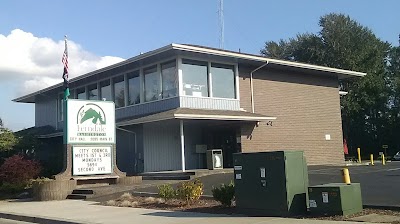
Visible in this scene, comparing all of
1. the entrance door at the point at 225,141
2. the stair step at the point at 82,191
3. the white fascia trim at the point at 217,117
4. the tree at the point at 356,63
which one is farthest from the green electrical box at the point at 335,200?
the tree at the point at 356,63

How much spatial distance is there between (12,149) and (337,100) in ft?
70.5

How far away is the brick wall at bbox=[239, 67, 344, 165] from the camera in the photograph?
28547mm

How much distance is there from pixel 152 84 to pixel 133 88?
2.15m

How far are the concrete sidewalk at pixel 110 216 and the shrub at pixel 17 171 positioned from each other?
21.8ft

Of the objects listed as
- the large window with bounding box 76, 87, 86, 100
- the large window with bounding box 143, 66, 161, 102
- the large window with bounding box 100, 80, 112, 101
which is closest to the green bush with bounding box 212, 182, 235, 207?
the large window with bounding box 143, 66, 161, 102

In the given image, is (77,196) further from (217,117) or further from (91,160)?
(217,117)

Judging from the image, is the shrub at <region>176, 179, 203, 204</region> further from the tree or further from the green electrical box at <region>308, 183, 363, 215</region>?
the tree

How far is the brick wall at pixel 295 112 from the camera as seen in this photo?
93.7 ft

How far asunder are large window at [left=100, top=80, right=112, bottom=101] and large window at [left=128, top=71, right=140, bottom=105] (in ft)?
7.73

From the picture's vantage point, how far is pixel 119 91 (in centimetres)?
3094

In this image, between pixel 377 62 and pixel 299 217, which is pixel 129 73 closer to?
pixel 299 217

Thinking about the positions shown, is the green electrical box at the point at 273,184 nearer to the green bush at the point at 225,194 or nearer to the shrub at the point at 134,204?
the green bush at the point at 225,194

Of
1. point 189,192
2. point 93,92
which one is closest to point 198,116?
point 189,192

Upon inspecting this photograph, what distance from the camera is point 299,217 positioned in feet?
36.9
